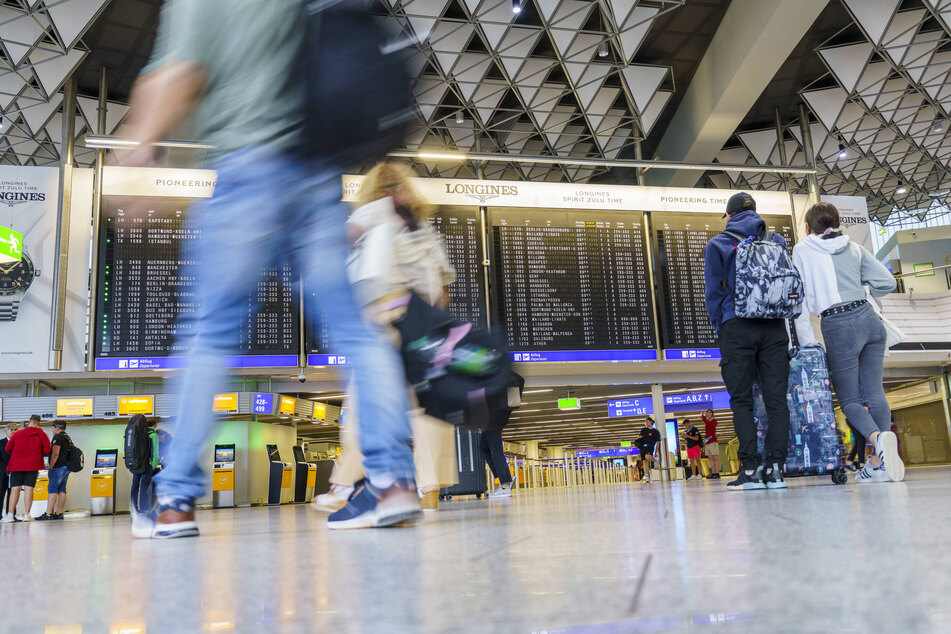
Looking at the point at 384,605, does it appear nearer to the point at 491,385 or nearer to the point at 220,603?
the point at 220,603

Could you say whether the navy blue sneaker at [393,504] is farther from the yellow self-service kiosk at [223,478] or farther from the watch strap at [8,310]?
the yellow self-service kiosk at [223,478]

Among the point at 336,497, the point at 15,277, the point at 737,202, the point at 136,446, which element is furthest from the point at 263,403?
the point at 737,202

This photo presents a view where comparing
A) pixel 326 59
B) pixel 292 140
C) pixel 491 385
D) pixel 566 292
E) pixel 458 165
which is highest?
pixel 458 165

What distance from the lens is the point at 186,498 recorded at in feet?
6.57

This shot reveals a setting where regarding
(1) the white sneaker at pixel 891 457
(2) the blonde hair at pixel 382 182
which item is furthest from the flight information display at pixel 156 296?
(1) the white sneaker at pixel 891 457

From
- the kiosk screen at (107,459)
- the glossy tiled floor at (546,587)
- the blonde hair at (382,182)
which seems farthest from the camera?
the kiosk screen at (107,459)

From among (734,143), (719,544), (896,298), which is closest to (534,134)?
(734,143)

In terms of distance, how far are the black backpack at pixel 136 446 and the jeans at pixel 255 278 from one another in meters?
9.49

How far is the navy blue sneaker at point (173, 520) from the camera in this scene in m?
1.98

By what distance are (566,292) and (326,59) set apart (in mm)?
10260

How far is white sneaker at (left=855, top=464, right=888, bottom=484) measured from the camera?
422cm

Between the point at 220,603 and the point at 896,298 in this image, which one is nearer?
the point at 220,603

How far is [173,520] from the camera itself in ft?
6.53

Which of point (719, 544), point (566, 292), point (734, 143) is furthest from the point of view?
point (734, 143)
